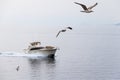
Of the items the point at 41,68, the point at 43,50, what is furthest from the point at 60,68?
the point at 43,50

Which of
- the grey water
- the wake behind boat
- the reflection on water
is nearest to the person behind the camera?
the grey water

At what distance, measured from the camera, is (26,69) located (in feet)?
295

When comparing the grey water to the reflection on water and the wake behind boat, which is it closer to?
the reflection on water

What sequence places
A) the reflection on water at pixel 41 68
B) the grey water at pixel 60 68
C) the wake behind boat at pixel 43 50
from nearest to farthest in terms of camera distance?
the grey water at pixel 60 68, the reflection on water at pixel 41 68, the wake behind boat at pixel 43 50

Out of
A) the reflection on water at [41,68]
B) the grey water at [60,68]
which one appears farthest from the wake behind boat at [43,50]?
the reflection on water at [41,68]

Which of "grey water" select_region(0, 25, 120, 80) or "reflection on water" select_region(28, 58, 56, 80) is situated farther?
"reflection on water" select_region(28, 58, 56, 80)

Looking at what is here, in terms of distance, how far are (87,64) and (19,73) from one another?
60.8 feet

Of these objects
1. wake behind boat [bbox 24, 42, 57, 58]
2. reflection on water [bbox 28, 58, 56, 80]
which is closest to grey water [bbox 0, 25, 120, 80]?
reflection on water [bbox 28, 58, 56, 80]

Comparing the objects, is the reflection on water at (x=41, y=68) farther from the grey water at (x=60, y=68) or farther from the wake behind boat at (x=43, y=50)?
the wake behind boat at (x=43, y=50)

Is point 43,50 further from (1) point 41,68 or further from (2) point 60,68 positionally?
(2) point 60,68

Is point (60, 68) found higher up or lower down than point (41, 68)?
lower down

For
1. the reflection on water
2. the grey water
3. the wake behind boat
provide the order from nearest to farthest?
the grey water, the reflection on water, the wake behind boat

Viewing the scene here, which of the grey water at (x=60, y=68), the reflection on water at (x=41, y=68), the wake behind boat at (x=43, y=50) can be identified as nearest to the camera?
the grey water at (x=60, y=68)

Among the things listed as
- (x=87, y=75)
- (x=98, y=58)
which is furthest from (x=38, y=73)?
(x=98, y=58)
